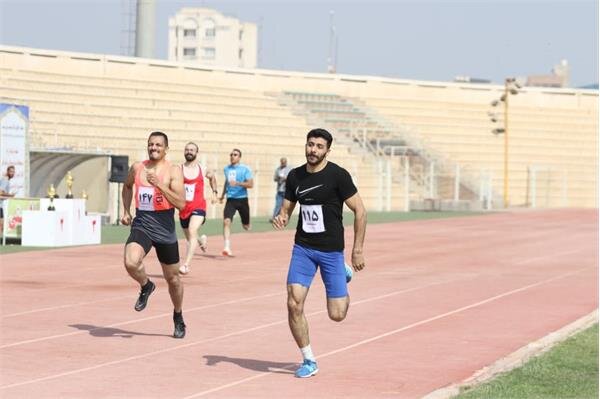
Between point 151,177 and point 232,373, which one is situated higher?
point 151,177

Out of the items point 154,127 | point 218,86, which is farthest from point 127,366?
point 218,86

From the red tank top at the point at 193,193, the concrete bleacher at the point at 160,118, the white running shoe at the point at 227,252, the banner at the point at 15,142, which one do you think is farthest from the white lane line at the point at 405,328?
the concrete bleacher at the point at 160,118

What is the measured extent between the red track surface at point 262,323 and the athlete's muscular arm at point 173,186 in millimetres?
1346

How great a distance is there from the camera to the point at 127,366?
11062 millimetres

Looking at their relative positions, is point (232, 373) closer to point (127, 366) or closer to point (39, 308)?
point (127, 366)

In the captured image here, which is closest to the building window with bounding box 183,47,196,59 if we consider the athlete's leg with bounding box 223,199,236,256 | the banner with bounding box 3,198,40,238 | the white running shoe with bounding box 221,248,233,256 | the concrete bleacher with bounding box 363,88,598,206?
the concrete bleacher with bounding box 363,88,598,206

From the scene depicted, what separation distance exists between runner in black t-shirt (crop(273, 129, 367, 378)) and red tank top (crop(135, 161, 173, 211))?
2.31m

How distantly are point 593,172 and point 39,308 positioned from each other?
53619 mm

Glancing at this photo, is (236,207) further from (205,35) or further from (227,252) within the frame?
(205,35)

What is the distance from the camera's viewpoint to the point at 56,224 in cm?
2617

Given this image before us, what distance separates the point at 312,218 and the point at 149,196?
2.63 meters

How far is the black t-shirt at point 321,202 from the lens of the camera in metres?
10.6

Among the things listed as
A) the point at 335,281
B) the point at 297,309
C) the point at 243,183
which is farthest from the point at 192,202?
the point at 297,309

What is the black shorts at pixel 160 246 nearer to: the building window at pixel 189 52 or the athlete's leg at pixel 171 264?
the athlete's leg at pixel 171 264
